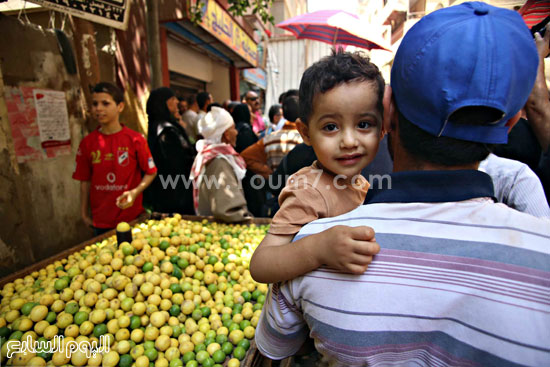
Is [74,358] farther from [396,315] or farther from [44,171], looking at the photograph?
[44,171]

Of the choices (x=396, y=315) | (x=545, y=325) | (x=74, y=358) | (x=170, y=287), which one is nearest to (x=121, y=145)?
(x=170, y=287)

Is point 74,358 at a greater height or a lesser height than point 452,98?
lesser

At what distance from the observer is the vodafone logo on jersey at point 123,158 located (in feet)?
10.0

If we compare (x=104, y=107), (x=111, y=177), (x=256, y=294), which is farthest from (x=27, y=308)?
(x=104, y=107)

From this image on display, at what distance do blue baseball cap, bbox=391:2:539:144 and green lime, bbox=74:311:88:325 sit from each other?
2323 millimetres

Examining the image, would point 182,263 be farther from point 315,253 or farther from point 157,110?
point 157,110

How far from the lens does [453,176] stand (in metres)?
0.78

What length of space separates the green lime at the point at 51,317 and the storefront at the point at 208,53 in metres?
5.33

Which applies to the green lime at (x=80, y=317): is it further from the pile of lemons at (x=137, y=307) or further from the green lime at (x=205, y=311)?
the green lime at (x=205, y=311)

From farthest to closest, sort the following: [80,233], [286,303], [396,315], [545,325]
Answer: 1. [80,233]
2. [286,303]
3. [396,315]
4. [545,325]

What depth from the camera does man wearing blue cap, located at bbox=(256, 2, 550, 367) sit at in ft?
2.23

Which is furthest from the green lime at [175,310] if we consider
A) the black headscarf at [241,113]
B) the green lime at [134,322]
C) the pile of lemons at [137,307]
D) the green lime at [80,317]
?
the black headscarf at [241,113]

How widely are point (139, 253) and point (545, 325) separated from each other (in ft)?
8.62

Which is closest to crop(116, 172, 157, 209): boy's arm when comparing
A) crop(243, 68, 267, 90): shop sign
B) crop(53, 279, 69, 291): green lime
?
crop(53, 279, 69, 291): green lime
